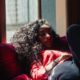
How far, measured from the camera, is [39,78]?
1.82m

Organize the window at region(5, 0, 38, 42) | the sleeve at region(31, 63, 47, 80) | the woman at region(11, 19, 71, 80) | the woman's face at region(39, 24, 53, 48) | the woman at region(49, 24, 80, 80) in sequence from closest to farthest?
the woman at region(49, 24, 80, 80)
the sleeve at region(31, 63, 47, 80)
the woman at region(11, 19, 71, 80)
the woman's face at region(39, 24, 53, 48)
the window at region(5, 0, 38, 42)

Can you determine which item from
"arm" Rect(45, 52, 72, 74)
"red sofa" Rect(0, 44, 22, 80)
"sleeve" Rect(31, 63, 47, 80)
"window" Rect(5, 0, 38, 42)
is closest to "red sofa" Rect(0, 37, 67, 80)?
"red sofa" Rect(0, 44, 22, 80)

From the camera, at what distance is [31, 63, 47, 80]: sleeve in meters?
1.82

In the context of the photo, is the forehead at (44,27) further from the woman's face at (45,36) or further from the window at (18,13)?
the window at (18,13)

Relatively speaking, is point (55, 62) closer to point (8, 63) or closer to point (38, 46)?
point (38, 46)

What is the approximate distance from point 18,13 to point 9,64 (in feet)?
2.51

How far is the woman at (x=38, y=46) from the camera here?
1.93 metres

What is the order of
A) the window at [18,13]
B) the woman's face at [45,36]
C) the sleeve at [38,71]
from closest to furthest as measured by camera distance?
the sleeve at [38,71] → the woman's face at [45,36] → the window at [18,13]

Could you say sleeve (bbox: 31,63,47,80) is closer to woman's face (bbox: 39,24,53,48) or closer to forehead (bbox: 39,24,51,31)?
woman's face (bbox: 39,24,53,48)

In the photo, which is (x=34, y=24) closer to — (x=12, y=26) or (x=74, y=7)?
(x=12, y=26)

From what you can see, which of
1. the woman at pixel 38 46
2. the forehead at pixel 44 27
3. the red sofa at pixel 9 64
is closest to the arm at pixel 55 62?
the woman at pixel 38 46

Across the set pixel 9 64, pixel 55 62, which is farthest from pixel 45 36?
pixel 9 64

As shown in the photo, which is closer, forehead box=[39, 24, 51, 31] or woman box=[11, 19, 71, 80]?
woman box=[11, 19, 71, 80]

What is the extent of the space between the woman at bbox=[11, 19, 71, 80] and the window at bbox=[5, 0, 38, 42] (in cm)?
28
